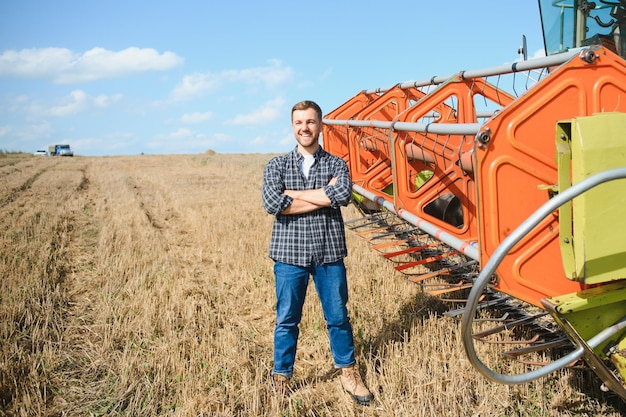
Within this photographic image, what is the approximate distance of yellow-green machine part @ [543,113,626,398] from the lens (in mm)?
2064

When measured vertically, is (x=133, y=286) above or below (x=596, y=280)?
below

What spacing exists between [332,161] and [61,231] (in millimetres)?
6168

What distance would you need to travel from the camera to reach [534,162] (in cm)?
242

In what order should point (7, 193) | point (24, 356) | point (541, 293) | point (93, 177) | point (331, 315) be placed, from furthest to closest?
point (93, 177) → point (7, 193) → point (24, 356) → point (331, 315) → point (541, 293)

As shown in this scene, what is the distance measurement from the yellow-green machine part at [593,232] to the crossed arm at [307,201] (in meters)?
1.21

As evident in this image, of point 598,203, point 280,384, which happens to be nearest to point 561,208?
point 598,203

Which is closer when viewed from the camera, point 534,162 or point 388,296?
point 534,162

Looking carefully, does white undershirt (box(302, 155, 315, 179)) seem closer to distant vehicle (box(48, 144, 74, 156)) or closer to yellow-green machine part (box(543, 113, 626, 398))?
yellow-green machine part (box(543, 113, 626, 398))

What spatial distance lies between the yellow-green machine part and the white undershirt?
135 cm

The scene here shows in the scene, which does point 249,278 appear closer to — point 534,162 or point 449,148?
point 449,148

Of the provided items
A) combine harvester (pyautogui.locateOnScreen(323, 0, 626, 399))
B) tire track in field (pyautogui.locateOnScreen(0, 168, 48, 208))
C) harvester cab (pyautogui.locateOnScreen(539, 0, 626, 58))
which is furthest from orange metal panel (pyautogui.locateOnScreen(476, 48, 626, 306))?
tire track in field (pyautogui.locateOnScreen(0, 168, 48, 208))

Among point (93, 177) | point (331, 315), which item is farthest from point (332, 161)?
point (93, 177)

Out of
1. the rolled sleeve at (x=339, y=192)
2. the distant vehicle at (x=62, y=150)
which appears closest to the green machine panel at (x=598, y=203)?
the rolled sleeve at (x=339, y=192)

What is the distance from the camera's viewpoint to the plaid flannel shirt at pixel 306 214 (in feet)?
9.85
